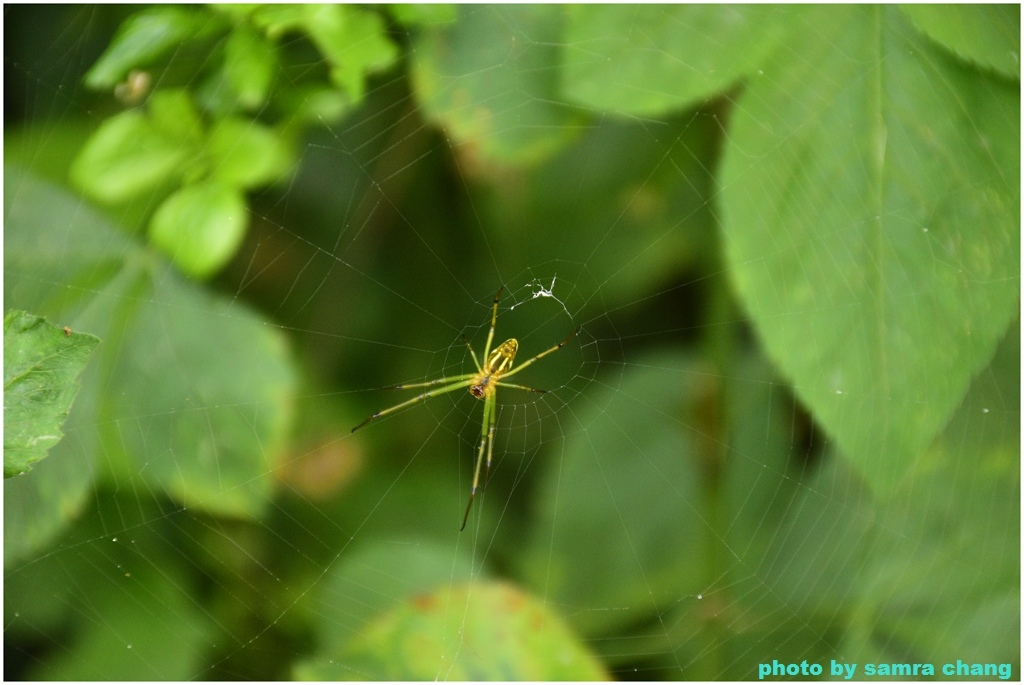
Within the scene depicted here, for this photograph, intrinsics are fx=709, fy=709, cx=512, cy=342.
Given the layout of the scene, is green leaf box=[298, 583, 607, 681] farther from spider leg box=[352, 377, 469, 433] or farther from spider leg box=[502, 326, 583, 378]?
spider leg box=[502, 326, 583, 378]

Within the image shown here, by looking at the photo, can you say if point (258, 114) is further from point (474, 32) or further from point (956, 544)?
point (956, 544)

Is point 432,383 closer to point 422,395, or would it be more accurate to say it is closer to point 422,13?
point 422,395

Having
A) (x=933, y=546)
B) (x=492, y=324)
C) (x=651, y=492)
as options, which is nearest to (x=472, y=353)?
(x=492, y=324)

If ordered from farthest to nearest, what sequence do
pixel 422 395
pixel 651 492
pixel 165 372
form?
pixel 422 395 < pixel 651 492 < pixel 165 372

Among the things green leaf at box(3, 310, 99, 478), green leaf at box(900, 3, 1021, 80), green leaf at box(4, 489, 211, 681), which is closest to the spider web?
green leaf at box(4, 489, 211, 681)

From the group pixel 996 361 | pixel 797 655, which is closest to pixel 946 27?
→ pixel 996 361

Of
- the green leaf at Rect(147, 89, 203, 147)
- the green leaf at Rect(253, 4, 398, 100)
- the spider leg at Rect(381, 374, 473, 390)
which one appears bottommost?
the spider leg at Rect(381, 374, 473, 390)

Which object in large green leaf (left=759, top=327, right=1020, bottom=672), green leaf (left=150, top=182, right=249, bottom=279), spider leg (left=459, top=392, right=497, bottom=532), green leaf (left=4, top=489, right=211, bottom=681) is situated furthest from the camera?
Result: spider leg (left=459, top=392, right=497, bottom=532)

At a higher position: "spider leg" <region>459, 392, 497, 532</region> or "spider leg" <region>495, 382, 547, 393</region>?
"spider leg" <region>495, 382, 547, 393</region>
